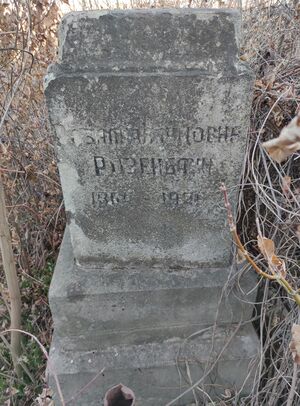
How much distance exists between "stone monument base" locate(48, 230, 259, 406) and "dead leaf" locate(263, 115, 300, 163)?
113 centimetres

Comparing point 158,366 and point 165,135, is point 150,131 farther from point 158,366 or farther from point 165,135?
point 158,366

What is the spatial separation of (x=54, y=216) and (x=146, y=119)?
1.35 meters

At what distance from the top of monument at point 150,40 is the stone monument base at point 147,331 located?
0.91 metres

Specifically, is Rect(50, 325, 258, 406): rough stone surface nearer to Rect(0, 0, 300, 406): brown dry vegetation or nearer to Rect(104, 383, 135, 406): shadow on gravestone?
Rect(0, 0, 300, 406): brown dry vegetation

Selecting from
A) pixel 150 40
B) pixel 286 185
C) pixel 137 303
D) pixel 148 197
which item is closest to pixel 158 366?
pixel 137 303

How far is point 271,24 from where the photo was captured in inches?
118

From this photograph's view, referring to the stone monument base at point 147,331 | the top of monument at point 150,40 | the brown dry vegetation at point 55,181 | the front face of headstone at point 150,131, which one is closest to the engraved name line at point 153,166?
the front face of headstone at point 150,131

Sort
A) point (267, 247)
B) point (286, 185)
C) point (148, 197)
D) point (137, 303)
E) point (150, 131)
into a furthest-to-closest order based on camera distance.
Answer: point (137, 303) → point (148, 197) → point (150, 131) → point (286, 185) → point (267, 247)

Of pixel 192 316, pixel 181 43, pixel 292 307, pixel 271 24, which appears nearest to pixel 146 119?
pixel 181 43

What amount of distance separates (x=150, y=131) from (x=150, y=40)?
32cm

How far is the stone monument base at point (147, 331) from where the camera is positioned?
174 cm

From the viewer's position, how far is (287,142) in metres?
0.68

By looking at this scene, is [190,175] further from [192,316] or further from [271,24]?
[271,24]

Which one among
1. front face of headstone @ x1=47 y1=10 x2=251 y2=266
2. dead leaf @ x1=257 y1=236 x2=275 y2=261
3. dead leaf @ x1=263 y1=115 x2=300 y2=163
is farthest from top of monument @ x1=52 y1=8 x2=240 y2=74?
dead leaf @ x1=263 y1=115 x2=300 y2=163
